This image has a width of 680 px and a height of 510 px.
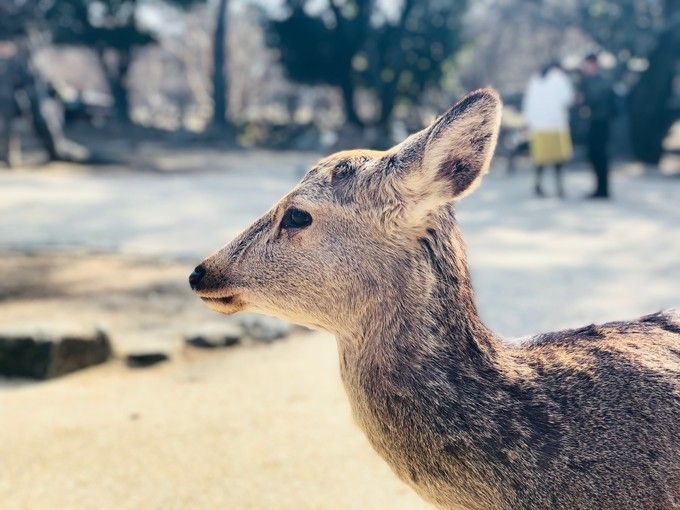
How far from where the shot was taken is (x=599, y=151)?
12227 millimetres

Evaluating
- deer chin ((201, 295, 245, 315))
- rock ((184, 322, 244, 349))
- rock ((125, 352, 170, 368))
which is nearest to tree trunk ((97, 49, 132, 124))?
rock ((184, 322, 244, 349))

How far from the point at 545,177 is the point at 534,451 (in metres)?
15.5

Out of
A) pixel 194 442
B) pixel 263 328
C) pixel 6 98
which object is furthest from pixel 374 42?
pixel 194 442

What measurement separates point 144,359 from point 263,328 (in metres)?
0.92

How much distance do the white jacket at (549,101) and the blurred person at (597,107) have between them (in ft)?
1.01

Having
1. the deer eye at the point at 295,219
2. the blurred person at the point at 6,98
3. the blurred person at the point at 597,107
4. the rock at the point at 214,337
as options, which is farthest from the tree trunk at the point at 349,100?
the deer eye at the point at 295,219

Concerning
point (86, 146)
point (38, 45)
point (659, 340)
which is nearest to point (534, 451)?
point (659, 340)

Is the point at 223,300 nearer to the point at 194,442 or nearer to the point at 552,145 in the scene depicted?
the point at 194,442

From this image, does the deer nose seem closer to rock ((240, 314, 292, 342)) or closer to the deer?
the deer

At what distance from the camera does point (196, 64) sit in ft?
133

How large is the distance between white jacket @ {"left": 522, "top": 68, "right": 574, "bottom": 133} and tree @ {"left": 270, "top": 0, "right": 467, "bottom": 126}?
13.4 m

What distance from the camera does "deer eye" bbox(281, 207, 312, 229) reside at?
91.9 inches

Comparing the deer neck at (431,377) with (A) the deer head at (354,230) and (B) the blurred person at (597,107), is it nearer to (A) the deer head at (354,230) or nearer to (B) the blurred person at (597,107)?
(A) the deer head at (354,230)

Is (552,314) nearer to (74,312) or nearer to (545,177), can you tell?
(74,312)
